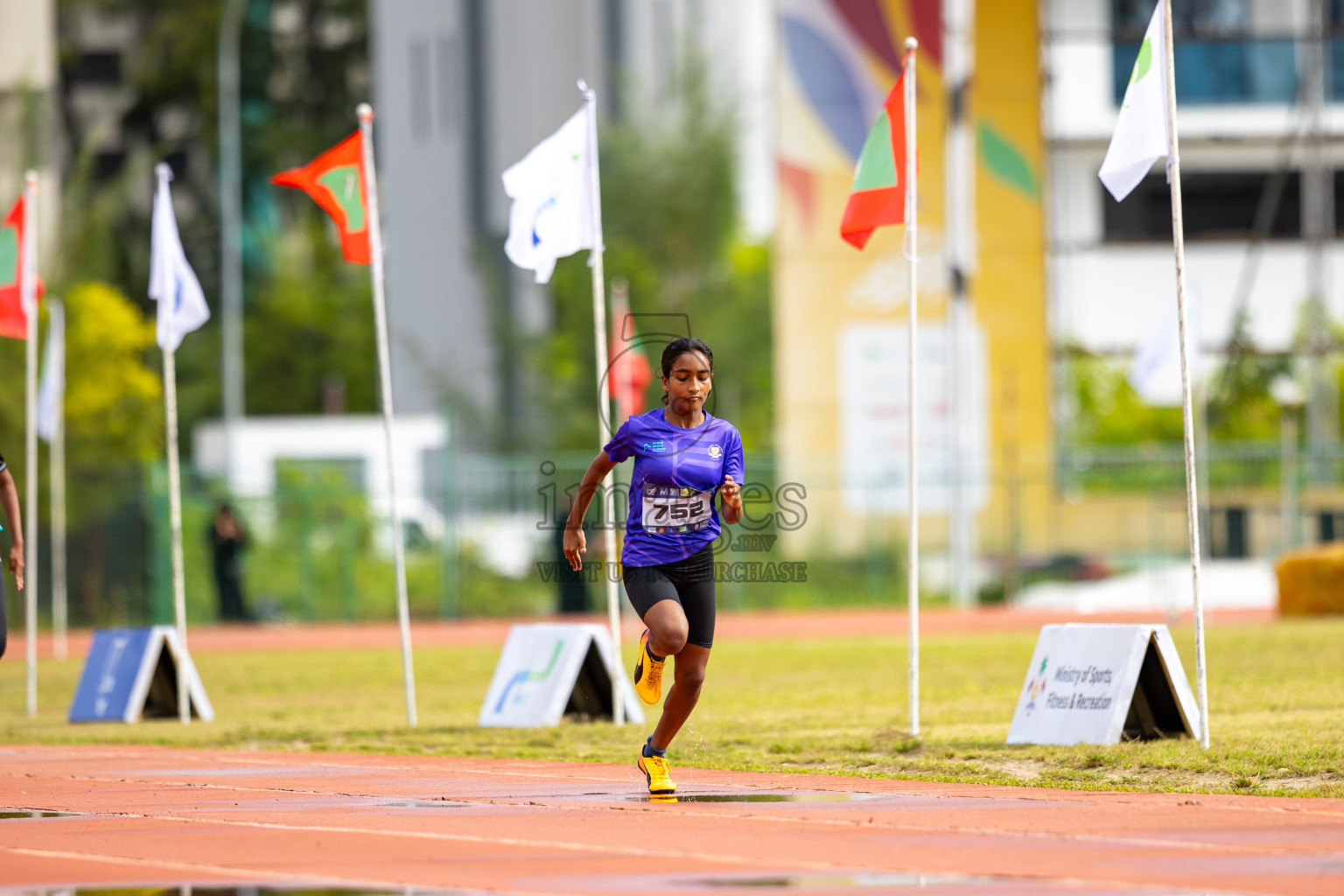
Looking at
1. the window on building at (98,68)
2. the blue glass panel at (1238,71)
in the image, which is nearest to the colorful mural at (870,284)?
the blue glass panel at (1238,71)

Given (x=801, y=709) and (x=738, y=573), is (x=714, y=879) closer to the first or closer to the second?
(x=801, y=709)

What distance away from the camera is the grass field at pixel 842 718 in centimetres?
1114

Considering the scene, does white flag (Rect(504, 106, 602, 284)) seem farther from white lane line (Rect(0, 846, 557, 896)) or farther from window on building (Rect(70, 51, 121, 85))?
window on building (Rect(70, 51, 121, 85))

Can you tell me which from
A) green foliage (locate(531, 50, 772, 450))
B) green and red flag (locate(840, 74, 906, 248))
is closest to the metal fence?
green foliage (locate(531, 50, 772, 450))

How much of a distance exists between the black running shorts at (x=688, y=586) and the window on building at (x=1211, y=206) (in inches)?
1526

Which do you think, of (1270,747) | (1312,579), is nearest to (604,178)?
(1312,579)

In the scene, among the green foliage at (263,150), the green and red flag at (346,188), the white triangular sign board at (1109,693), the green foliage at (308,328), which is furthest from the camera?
the green foliage at (308,328)

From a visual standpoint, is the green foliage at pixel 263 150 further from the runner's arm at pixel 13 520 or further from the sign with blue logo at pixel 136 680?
the runner's arm at pixel 13 520

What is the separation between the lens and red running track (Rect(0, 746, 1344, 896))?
7289 millimetres

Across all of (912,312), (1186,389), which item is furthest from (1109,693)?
(912,312)

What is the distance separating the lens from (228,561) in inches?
1341

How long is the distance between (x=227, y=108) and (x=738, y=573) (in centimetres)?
2107

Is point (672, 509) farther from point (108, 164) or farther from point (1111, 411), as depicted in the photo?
point (108, 164)

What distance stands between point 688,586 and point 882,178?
4635mm
